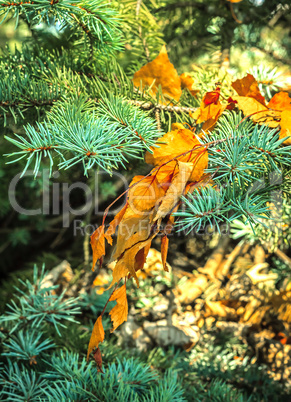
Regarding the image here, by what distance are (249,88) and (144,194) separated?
0.22 metres

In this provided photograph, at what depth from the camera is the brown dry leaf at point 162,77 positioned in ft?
1.76

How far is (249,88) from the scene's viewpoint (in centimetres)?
49

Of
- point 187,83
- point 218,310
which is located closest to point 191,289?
point 218,310

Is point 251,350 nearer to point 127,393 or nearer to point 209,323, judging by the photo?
point 209,323

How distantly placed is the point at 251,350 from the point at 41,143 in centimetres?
72

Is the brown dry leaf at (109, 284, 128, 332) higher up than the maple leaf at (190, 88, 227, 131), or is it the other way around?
the maple leaf at (190, 88, 227, 131)

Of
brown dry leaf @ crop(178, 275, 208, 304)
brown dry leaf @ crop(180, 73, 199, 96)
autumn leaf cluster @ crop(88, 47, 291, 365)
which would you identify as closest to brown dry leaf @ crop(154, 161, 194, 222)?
autumn leaf cluster @ crop(88, 47, 291, 365)

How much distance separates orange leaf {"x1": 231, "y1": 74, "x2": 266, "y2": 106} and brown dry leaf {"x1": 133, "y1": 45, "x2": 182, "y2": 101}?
9 cm

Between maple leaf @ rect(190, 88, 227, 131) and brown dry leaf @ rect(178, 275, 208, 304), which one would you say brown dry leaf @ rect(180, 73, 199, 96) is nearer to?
maple leaf @ rect(190, 88, 227, 131)

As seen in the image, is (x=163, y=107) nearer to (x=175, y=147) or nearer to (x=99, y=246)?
(x=175, y=147)

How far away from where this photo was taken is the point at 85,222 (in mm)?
1124

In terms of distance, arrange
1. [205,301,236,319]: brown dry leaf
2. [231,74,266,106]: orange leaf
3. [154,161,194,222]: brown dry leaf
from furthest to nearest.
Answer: [205,301,236,319]: brown dry leaf, [231,74,266,106]: orange leaf, [154,161,194,222]: brown dry leaf

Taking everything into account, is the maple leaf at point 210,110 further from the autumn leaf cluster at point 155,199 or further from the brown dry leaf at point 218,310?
the brown dry leaf at point 218,310

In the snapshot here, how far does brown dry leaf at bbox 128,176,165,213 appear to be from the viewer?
394 millimetres
